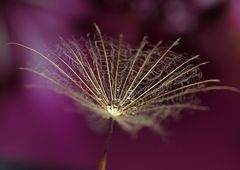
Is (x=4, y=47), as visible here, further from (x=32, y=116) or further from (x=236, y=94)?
(x=236, y=94)

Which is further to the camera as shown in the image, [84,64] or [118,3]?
[118,3]

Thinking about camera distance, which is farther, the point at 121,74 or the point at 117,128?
the point at 117,128

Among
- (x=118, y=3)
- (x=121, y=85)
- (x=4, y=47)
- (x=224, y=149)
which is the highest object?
(x=118, y=3)

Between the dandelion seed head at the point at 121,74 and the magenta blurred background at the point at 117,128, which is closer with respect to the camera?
the dandelion seed head at the point at 121,74

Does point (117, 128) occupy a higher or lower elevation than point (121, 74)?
higher

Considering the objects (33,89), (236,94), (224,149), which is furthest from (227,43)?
(33,89)

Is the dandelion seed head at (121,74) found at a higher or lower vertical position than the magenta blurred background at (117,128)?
lower

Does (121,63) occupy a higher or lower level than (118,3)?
lower

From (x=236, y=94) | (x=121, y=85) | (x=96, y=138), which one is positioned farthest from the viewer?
(x=96, y=138)
